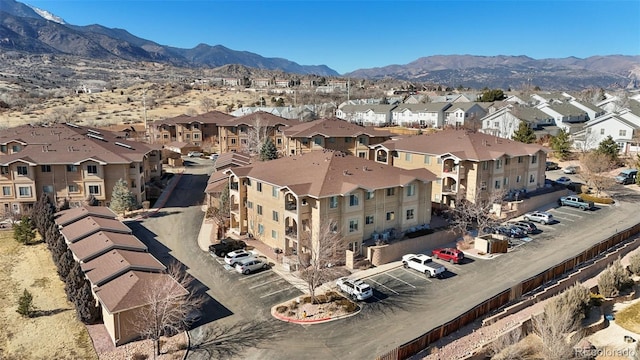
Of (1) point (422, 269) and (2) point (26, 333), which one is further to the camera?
(1) point (422, 269)

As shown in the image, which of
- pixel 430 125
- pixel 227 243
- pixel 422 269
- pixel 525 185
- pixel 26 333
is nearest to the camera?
pixel 26 333

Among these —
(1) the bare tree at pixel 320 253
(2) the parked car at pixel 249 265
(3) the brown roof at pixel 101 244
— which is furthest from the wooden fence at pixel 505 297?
(3) the brown roof at pixel 101 244

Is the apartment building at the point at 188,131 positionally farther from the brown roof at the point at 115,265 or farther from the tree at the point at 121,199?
the brown roof at the point at 115,265

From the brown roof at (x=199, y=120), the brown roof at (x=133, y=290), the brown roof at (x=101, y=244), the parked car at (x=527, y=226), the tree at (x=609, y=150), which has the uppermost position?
the brown roof at (x=199, y=120)

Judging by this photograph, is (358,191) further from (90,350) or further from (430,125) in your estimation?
(430,125)

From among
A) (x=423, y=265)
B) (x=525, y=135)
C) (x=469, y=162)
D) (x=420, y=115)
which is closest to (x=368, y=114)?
(x=420, y=115)

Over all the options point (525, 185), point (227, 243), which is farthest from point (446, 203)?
point (227, 243)

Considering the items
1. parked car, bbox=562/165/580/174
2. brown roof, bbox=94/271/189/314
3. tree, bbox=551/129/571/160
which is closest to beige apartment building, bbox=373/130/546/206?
parked car, bbox=562/165/580/174
